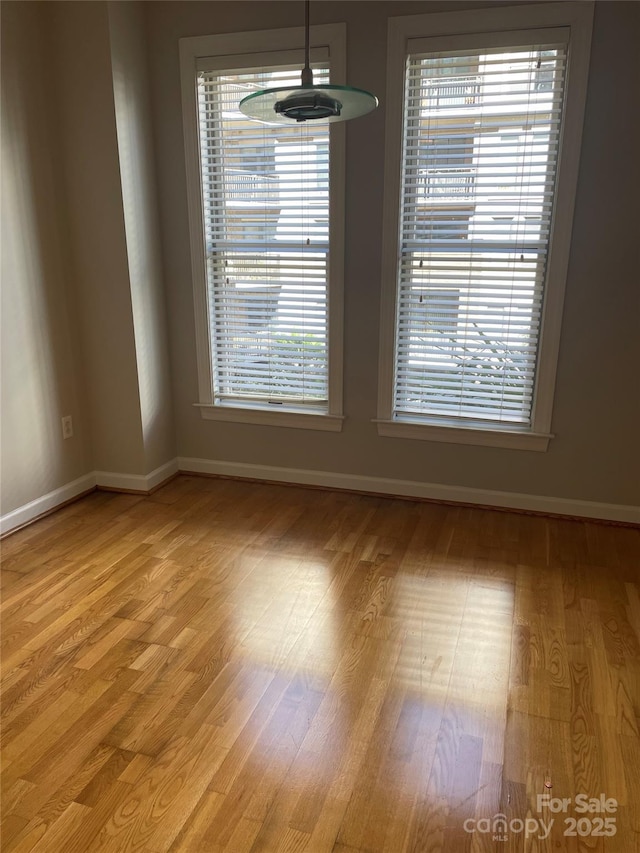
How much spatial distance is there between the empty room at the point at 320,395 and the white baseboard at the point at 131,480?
2cm

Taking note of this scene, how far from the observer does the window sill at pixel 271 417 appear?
3.65 m

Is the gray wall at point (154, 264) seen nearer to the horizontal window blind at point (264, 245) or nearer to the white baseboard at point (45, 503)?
the white baseboard at point (45, 503)

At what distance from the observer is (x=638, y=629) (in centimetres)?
239

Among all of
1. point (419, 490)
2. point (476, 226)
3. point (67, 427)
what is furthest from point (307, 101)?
point (67, 427)

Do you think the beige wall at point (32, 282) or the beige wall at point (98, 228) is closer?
the beige wall at point (32, 282)

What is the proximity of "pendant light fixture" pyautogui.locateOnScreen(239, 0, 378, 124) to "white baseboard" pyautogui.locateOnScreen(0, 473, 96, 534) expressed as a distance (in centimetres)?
237

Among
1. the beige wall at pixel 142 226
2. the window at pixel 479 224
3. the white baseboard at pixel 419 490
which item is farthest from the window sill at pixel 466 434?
the beige wall at pixel 142 226

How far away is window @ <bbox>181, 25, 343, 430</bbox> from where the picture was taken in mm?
Result: 3271

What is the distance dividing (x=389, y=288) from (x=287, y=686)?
6.97 feet

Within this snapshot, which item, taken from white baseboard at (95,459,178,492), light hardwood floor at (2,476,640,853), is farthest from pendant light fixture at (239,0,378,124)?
white baseboard at (95,459,178,492)

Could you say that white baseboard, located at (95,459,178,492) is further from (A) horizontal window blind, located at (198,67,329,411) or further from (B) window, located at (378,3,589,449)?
(B) window, located at (378,3,589,449)

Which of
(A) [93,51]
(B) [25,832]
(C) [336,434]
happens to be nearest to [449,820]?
(B) [25,832]

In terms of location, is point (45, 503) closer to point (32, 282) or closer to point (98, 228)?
point (32, 282)

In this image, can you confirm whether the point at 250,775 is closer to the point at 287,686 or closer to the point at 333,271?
the point at 287,686
